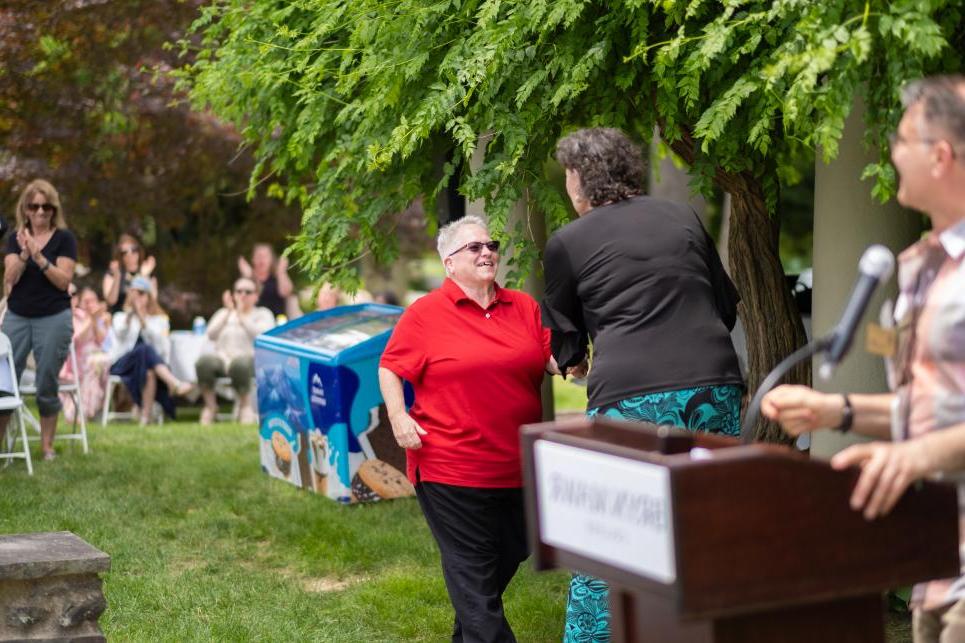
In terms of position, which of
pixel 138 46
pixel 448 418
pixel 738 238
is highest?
pixel 138 46

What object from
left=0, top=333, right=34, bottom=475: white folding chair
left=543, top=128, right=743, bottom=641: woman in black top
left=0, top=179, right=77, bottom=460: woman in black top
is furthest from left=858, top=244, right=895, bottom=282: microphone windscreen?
left=0, top=179, right=77, bottom=460: woman in black top

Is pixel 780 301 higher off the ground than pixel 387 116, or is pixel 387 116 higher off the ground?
pixel 387 116

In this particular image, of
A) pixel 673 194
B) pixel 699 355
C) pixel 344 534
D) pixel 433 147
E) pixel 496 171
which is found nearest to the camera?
pixel 699 355

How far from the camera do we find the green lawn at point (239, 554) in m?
6.27

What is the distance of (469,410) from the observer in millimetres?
5297

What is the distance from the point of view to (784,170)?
27.7ft

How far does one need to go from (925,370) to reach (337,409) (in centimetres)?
628

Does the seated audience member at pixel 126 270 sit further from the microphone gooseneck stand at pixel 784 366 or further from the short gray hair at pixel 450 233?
the microphone gooseneck stand at pixel 784 366

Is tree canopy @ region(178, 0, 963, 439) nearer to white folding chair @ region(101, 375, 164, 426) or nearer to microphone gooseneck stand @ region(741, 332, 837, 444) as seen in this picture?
microphone gooseneck stand @ region(741, 332, 837, 444)

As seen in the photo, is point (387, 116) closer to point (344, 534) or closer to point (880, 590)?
point (344, 534)

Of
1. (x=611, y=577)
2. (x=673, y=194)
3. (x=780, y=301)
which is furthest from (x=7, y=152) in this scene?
(x=611, y=577)

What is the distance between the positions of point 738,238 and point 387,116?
188 centimetres

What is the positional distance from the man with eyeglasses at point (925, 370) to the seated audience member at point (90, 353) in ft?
38.9

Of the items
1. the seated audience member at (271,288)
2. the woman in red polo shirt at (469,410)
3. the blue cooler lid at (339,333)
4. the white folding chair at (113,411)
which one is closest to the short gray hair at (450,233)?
the woman in red polo shirt at (469,410)
